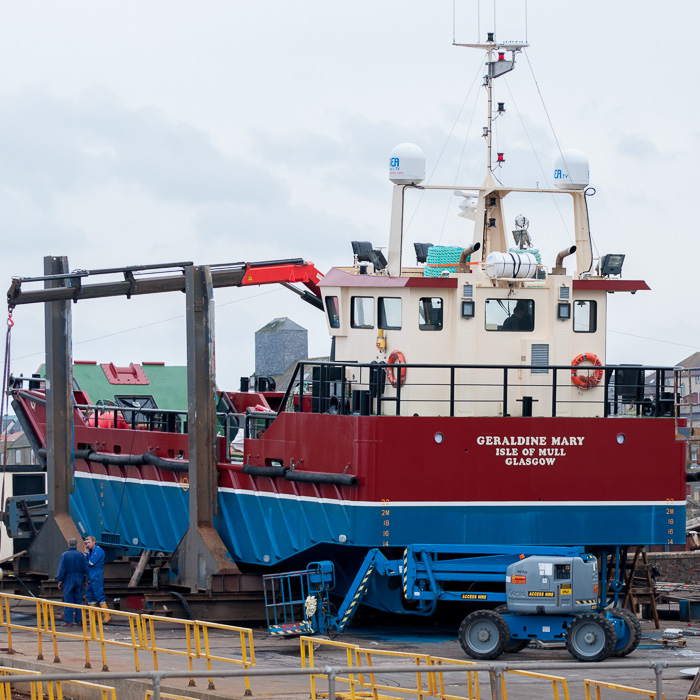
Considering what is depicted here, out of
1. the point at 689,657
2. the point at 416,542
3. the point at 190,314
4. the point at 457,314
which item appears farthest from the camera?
the point at 190,314

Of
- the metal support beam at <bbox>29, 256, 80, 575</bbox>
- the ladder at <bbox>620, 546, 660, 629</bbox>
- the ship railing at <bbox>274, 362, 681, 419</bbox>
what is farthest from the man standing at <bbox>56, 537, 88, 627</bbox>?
the ladder at <bbox>620, 546, 660, 629</bbox>

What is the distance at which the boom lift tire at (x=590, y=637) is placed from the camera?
15625mm

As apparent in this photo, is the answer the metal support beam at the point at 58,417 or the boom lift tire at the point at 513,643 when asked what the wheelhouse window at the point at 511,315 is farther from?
the metal support beam at the point at 58,417

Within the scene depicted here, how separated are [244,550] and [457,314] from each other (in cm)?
507

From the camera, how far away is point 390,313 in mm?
20359

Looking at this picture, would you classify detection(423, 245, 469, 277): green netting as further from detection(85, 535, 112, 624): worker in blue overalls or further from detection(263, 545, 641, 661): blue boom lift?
detection(85, 535, 112, 624): worker in blue overalls

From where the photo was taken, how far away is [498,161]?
21156mm

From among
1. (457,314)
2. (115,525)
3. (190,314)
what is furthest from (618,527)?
(115,525)

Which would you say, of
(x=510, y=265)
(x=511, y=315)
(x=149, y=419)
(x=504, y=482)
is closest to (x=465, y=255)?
(x=510, y=265)

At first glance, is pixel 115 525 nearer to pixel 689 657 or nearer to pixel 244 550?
pixel 244 550

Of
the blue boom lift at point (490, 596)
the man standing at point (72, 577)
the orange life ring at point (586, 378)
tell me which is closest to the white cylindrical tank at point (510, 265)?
the orange life ring at point (586, 378)

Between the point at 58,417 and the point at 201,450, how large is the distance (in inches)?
124

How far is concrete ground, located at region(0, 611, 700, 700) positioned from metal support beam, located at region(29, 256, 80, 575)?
2.69 meters

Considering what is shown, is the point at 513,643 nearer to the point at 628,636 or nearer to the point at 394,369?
the point at 628,636
